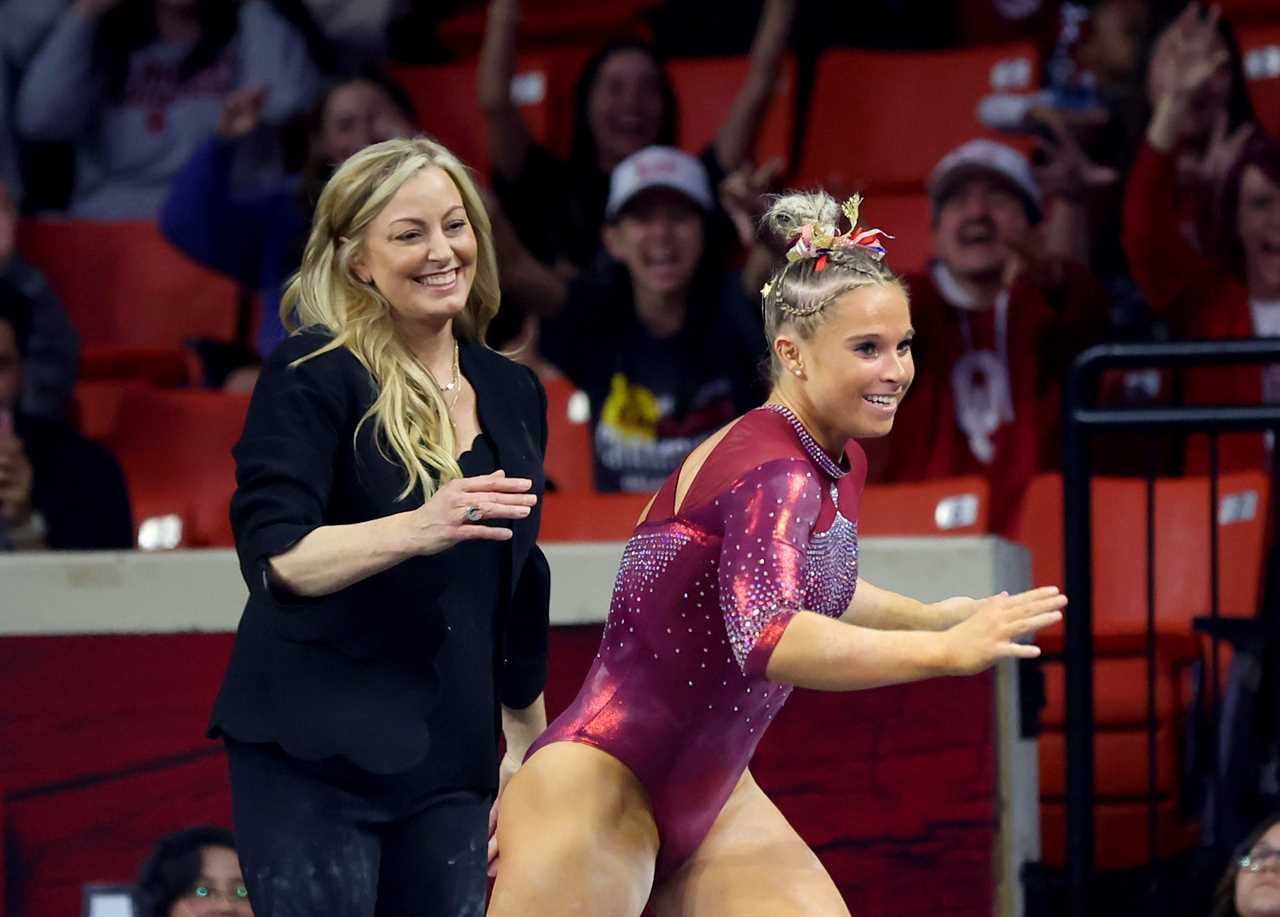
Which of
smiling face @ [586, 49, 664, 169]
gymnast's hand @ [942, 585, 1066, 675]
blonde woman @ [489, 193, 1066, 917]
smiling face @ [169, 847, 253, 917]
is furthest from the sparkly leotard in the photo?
smiling face @ [586, 49, 664, 169]

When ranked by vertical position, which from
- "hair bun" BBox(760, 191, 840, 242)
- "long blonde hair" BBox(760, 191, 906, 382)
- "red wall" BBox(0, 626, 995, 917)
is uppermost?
"hair bun" BBox(760, 191, 840, 242)

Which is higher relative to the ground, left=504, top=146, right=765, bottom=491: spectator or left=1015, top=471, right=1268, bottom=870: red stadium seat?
left=504, top=146, right=765, bottom=491: spectator

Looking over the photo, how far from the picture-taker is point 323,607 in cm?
259

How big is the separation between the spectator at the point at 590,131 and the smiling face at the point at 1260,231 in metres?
1.51

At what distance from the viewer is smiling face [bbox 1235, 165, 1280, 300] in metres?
5.71

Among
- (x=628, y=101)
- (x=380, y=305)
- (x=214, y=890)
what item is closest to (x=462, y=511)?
(x=380, y=305)

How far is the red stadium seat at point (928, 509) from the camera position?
16.8ft

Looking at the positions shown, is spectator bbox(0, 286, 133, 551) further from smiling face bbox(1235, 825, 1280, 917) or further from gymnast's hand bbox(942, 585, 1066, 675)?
gymnast's hand bbox(942, 585, 1066, 675)

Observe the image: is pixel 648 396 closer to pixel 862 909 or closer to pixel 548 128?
pixel 548 128

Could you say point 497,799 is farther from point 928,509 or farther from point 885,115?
point 885,115

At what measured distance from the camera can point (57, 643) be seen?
3.87m

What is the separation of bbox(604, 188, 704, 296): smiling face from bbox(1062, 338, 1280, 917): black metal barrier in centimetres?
199

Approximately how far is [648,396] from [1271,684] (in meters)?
2.15

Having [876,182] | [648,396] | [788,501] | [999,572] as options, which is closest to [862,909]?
[999,572]
